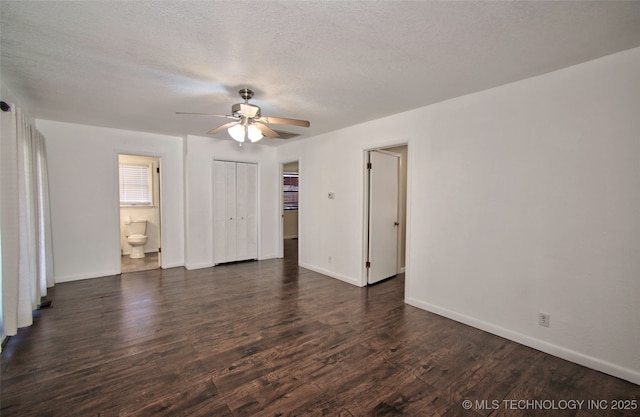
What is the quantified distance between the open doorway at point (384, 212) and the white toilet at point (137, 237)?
4686mm

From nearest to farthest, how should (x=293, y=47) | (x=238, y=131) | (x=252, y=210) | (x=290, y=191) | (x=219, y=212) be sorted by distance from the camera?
(x=293, y=47)
(x=238, y=131)
(x=219, y=212)
(x=252, y=210)
(x=290, y=191)

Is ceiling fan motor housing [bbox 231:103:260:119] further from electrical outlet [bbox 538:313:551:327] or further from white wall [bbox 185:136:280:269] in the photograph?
electrical outlet [bbox 538:313:551:327]

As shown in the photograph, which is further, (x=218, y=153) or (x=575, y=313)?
(x=218, y=153)

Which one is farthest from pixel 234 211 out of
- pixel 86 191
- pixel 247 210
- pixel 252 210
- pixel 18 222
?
pixel 18 222

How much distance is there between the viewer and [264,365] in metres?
2.32

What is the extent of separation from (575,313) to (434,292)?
127 centimetres

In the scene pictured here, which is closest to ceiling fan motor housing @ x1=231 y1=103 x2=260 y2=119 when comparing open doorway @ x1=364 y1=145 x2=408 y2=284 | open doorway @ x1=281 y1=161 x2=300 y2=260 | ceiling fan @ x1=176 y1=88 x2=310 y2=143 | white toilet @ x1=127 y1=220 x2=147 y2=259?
ceiling fan @ x1=176 y1=88 x2=310 y2=143

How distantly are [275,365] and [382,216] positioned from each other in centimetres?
283

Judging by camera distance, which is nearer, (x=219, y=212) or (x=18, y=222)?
(x=18, y=222)

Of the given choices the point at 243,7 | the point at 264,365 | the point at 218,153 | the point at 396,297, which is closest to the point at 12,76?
the point at 243,7

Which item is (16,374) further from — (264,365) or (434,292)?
(434,292)

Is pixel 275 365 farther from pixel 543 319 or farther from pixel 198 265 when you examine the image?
pixel 198 265

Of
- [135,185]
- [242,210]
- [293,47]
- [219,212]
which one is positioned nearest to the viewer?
[293,47]

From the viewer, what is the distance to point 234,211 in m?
5.74
